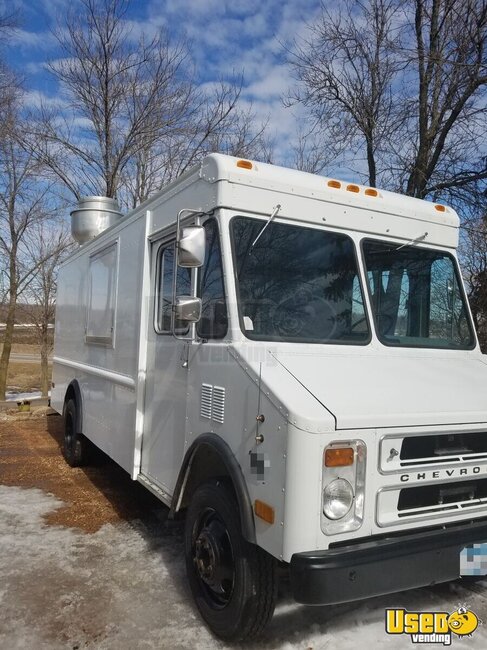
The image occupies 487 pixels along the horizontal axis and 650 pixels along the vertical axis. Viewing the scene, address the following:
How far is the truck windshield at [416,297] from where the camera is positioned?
3.63 metres

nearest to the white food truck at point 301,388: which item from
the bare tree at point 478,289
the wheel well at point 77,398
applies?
the wheel well at point 77,398

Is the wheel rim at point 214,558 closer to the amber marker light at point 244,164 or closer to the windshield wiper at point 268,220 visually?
the windshield wiper at point 268,220

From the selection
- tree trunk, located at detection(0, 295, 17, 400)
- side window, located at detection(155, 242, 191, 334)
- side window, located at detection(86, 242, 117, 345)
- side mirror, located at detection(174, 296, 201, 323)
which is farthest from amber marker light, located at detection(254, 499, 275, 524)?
tree trunk, located at detection(0, 295, 17, 400)

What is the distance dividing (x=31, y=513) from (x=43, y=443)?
11.4ft

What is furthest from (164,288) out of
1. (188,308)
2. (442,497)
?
Result: (442,497)

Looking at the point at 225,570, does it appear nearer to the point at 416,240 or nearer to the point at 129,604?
the point at 129,604

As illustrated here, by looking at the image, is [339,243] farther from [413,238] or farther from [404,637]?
[404,637]

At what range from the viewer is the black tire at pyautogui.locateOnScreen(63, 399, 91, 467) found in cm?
671

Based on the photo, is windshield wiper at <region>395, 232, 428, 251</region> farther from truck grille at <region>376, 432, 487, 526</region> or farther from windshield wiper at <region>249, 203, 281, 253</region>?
truck grille at <region>376, 432, 487, 526</region>

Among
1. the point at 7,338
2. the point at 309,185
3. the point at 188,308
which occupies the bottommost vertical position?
the point at 7,338

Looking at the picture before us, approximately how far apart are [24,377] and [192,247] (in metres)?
26.5

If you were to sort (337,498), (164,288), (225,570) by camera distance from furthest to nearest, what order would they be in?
(164,288), (225,570), (337,498)

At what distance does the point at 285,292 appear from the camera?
3.29 meters

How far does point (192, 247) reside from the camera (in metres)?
3.13
